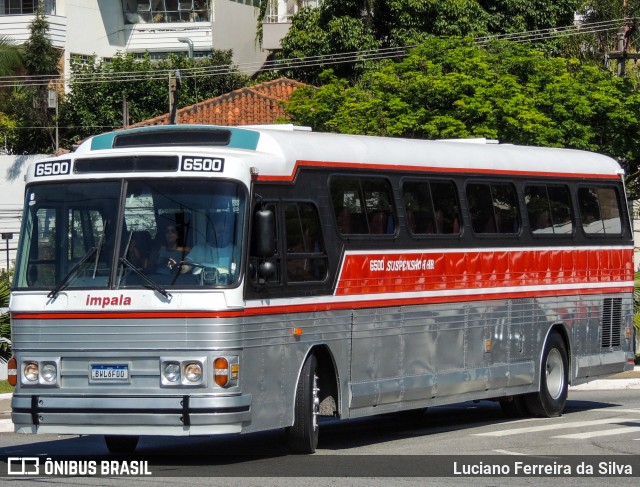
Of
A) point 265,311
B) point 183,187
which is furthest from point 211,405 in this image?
point 183,187

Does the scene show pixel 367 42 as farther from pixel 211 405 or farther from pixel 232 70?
pixel 211 405

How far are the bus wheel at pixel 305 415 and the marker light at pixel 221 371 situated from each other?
128 centimetres

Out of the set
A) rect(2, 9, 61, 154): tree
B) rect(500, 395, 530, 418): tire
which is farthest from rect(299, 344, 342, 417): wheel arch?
rect(2, 9, 61, 154): tree

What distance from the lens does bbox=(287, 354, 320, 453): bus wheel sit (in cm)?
1293

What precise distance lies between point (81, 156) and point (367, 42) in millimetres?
39211

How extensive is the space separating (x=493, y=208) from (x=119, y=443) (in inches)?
223

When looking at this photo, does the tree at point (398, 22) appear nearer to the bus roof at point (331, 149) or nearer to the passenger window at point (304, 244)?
the bus roof at point (331, 149)

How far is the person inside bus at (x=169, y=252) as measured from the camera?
1206 centimetres

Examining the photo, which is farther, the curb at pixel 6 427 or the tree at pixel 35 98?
the tree at pixel 35 98

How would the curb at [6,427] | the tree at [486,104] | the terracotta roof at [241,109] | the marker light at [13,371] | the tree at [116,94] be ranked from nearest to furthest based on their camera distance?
1. the marker light at [13,371]
2. the curb at [6,427]
3. the tree at [486,104]
4. the terracotta roof at [241,109]
5. the tree at [116,94]

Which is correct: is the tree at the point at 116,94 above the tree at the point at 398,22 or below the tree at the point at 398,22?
below

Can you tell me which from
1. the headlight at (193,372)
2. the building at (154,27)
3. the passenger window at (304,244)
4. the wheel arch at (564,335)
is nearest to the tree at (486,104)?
the wheel arch at (564,335)

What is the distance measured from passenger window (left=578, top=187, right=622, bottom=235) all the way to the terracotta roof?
29129 mm

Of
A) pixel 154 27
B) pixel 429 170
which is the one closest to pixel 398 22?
pixel 154 27
